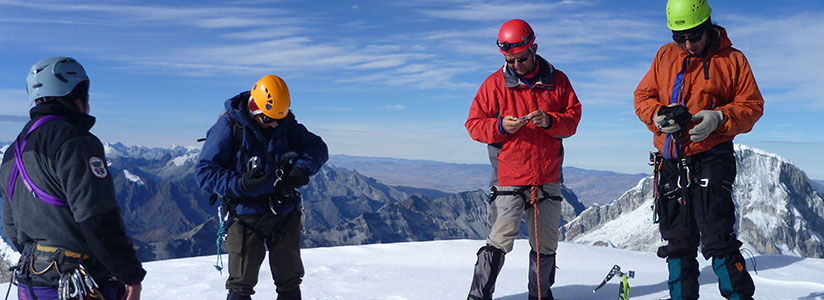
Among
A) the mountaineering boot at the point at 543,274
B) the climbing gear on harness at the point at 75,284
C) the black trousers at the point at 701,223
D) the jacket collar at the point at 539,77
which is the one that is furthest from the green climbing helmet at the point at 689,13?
the climbing gear on harness at the point at 75,284

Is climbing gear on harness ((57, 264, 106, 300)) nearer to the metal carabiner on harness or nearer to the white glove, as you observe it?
the metal carabiner on harness

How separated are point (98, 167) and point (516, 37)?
4.07 m

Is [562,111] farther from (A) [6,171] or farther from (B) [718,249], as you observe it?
(A) [6,171]

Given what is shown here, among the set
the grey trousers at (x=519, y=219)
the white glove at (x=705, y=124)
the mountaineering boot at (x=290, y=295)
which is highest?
the white glove at (x=705, y=124)

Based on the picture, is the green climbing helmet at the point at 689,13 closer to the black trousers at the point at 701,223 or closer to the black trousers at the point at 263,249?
the black trousers at the point at 701,223

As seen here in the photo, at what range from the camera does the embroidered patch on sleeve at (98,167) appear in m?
3.35

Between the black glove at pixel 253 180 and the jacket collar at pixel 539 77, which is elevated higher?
the jacket collar at pixel 539 77

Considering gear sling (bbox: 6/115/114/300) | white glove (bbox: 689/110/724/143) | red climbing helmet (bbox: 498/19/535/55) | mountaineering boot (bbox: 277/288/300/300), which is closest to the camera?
gear sling (bbox: 6/115/114/300)

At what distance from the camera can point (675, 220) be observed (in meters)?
5.18

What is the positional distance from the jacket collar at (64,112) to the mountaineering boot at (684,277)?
16.6 feet

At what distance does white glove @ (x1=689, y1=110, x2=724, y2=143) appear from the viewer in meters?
4.68

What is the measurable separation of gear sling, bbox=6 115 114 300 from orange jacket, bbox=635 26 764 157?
185 inches

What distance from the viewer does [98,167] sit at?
3.40m

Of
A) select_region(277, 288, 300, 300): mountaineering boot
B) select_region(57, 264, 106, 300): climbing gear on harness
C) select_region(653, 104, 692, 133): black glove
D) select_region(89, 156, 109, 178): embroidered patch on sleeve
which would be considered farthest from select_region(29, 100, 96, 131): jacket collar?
select_region(653, 104, 692, 133): black glove
